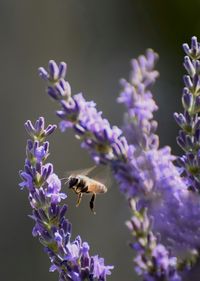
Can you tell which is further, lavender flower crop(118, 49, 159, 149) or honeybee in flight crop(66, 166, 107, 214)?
honeybee in flight crop(66, 166, 107, 214)

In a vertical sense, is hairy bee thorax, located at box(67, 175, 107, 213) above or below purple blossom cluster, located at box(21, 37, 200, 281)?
above

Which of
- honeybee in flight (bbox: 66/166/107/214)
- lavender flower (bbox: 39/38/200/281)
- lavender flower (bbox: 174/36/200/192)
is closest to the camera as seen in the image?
lavender flower (bbox: 39/38/200/281)

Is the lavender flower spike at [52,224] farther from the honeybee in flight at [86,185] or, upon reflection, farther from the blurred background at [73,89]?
the blurred background at [73,89]

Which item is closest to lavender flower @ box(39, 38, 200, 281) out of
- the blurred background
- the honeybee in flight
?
the honeybee in flight

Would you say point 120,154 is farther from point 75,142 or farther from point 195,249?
point 75,142

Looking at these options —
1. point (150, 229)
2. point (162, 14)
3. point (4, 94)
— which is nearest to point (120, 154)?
point (150, 229)

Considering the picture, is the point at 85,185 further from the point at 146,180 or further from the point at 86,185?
the point at 146,180

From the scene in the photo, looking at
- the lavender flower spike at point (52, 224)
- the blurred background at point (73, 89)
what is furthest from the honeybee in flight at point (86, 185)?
the blurred background at point (73, 89)

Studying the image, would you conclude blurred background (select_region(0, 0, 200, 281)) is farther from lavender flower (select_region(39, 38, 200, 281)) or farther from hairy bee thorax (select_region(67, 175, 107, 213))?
lavender flower (select_region(39, 38, 200, 281))
